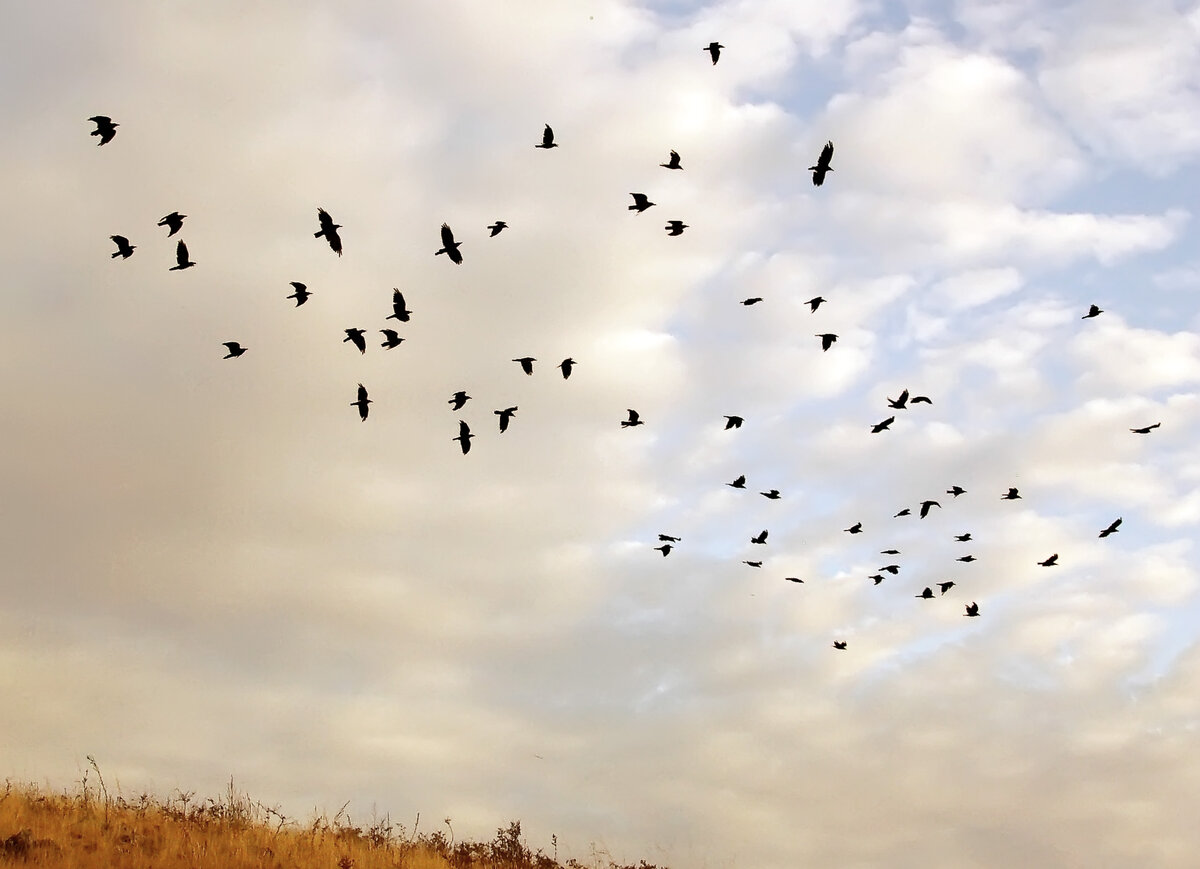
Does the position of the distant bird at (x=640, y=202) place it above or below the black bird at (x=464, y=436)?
above

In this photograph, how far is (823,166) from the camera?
21328 mm

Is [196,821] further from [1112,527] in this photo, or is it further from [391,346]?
[1112,527]

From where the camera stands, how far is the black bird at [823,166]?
21.0m

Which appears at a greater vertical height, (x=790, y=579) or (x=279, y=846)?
(x=790, y=579)

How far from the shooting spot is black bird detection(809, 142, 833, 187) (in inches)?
828

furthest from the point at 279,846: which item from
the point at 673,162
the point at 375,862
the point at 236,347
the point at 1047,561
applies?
the point at 1047,561

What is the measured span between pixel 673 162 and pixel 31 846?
51.9 feet

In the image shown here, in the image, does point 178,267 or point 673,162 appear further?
point 673,162

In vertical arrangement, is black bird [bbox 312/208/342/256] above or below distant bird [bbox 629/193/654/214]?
below

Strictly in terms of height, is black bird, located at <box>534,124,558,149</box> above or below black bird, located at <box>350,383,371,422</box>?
above

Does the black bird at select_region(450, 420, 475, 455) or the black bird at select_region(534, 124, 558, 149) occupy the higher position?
the black bird at select_region(534, 124, 558, 149)

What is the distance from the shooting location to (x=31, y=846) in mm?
14836

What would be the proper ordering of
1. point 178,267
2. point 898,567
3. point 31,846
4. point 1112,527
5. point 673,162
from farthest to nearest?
point 898,567, point 1112,527, point 673,162, point 178,267, point 31,846

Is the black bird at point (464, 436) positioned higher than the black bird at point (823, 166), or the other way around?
the black bird at point (823, 166)
